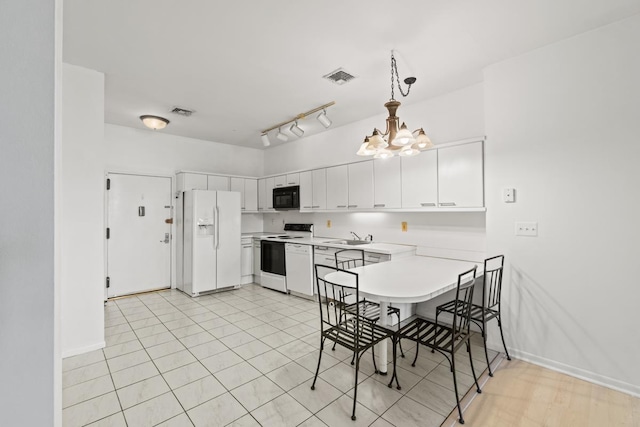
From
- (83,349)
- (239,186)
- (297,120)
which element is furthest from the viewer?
(239,186)

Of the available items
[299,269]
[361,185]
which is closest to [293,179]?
[361,185]

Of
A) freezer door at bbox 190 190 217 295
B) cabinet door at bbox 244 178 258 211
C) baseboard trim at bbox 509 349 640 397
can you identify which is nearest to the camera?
baseboard trim at bbox 509 349 640 397

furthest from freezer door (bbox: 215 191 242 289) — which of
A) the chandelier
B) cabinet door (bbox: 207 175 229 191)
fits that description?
the chandelier

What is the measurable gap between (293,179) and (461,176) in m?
2.95

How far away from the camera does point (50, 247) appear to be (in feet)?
2.35

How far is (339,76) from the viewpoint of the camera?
299 cm

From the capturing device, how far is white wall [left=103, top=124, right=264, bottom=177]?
459 cm

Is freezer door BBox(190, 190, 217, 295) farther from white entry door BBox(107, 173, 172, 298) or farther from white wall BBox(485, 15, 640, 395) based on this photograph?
white wall BBox(485, 15, 640, 395)

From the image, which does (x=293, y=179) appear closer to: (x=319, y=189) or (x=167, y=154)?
(x=319, y=189)

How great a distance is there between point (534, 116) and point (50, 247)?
3.34 m

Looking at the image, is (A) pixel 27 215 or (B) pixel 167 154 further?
(B) pixel 167 154

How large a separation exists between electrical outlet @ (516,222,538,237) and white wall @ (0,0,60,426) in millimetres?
3186

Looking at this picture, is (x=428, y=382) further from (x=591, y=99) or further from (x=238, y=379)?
(x=591, y=99)

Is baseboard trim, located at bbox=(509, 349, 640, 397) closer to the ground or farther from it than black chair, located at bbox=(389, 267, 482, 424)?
closer to the ground
